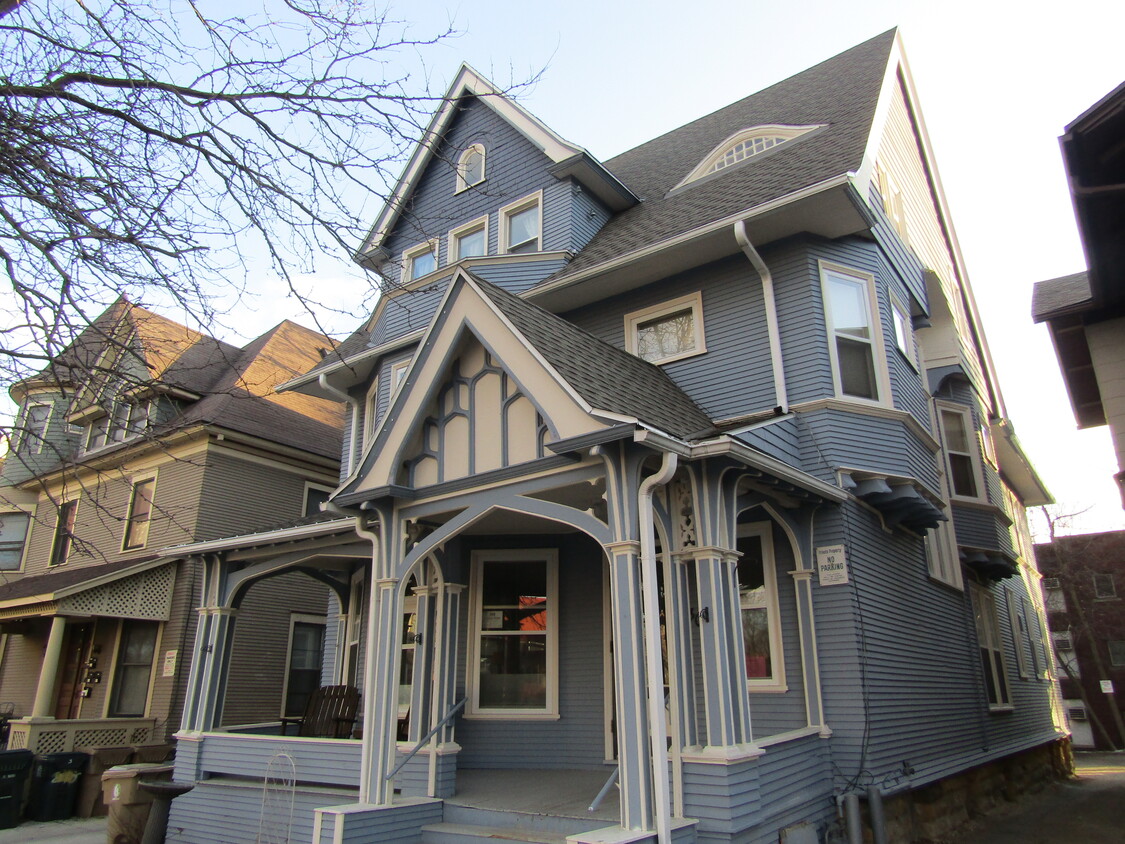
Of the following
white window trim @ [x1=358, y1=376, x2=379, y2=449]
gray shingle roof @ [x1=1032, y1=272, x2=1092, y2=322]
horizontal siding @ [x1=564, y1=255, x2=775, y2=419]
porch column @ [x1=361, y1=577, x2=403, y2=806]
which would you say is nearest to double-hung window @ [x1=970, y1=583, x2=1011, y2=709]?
gray shingle roof @ [x1=1032, y1=272, x2=1092, y2=322]

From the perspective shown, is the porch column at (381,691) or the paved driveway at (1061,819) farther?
the paved driveway at (1061,819)

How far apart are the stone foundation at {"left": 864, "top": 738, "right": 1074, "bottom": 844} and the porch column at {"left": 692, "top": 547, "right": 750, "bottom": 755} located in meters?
2.45

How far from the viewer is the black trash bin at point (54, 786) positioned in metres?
13.3

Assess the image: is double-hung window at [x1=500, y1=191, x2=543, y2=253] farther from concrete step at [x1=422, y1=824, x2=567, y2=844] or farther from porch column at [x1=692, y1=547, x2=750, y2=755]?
concrete step at [x1=422, y1=824, x2=567, y2=844]

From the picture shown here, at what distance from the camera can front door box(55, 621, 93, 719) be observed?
17.3 metres

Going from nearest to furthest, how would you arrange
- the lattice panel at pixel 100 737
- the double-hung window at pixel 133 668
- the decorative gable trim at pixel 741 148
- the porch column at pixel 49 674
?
1. the decorative gable trim at pixel 741 148
2. the lattice panel at pixel 100 737
3. the porch column at pixel 49 674
4. the double-hung window at pixel 133 668

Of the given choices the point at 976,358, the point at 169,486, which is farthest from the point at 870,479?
the point at 169,486

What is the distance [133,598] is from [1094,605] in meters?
35.8

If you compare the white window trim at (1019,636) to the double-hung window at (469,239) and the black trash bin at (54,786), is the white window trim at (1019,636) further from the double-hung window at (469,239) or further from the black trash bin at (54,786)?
the black trash bin at (54,786)

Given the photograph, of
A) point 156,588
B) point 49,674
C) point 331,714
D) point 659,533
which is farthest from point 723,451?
point 49,674

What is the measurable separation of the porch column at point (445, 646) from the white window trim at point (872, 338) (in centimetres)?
494

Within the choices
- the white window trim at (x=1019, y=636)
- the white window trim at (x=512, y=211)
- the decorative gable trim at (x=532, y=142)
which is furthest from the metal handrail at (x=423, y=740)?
the white window trim at (x=1019, y=636)

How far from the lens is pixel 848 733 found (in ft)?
26.2

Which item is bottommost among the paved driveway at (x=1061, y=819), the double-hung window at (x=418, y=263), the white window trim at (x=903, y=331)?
the paved driveway at (x=1061, y=819)
